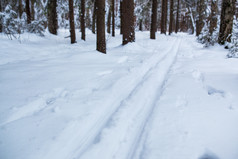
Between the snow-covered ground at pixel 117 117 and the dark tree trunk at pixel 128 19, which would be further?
the dark tree trunk at pixel 128 19

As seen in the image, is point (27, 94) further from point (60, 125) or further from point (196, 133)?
point (196, 133)

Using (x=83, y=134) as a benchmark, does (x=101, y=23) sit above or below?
above

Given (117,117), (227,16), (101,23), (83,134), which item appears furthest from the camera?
(227,16)

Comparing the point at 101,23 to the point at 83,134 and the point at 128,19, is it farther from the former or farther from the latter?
the point at 83,134

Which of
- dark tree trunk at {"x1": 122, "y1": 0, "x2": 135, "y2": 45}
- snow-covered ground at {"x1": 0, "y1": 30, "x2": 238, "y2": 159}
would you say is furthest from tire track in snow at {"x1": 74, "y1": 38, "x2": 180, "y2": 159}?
dark tree trunk at {"x1": 122, "y1": 0, "x2": 135, "y2": 45}

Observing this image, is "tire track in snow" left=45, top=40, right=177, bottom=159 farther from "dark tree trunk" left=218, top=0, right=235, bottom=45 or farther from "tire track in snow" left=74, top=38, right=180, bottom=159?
"dark tree trunk" left=218, top=0, right=235, bottom=45

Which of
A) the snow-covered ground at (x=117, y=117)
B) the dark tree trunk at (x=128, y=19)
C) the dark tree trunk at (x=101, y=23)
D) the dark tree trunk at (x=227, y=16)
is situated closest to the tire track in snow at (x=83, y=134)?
the snow-covered ground at (x=117, y=117)

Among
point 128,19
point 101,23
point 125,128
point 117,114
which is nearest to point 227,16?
point 128,19

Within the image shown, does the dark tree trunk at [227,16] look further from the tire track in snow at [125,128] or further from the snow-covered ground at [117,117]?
the tire track in snow at [125,128]

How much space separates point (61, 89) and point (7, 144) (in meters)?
1.50

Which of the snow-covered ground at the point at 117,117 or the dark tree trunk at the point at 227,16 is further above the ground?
the dark tree trunk at the point at 227,16

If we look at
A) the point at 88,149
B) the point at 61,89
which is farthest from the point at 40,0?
the point at 88,149

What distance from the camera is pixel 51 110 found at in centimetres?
234

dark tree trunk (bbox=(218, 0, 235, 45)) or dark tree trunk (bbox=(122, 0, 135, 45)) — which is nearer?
dark tree trunk (bbox=(218, 0, 235, 45))
